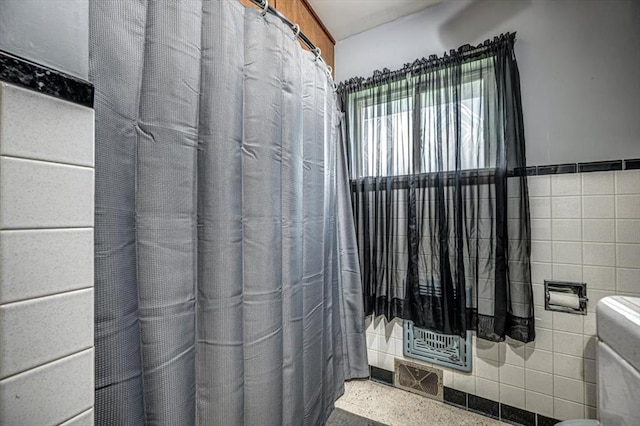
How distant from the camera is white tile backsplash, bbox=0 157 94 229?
35 centimetres

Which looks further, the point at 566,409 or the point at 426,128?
the point at 426,128

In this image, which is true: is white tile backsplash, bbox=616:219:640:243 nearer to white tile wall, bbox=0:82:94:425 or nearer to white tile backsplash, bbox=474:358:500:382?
white tile backsplash, bbox=474:358:500:382

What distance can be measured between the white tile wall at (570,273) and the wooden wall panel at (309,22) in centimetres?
152

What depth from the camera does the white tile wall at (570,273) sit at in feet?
3.82

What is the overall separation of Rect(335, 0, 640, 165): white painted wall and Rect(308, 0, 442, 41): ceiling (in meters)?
0.23

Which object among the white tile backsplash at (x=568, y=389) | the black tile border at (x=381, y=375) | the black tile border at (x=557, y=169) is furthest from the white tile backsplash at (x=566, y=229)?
the black tile border at (x=381, y=375)

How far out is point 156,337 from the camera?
641mm

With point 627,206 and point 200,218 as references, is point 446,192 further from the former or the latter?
point 200,218

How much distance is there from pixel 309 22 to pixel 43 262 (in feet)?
5.94

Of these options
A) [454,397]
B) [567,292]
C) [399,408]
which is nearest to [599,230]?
[567,292]

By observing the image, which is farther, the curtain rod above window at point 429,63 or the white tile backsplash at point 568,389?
the curtain rod above window at point 429,63

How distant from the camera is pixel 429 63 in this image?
59.7 inches

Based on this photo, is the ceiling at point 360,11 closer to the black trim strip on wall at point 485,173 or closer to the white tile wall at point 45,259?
the black trim strip on wall at point 485,173

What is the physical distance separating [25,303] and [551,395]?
196 centimetres
